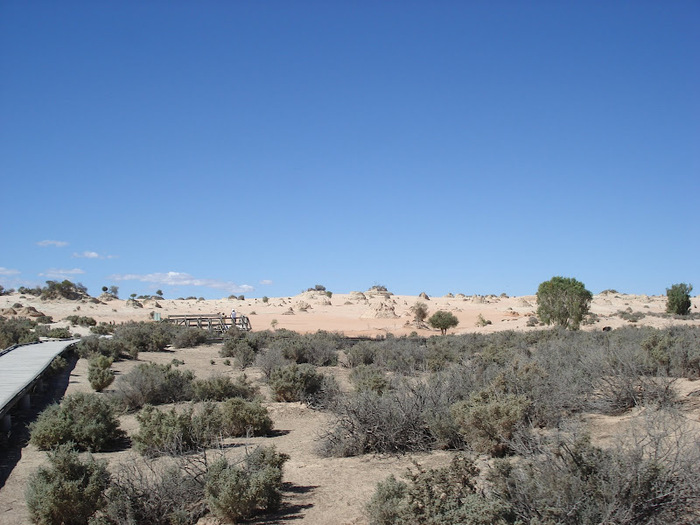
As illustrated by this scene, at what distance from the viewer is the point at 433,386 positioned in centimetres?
1078

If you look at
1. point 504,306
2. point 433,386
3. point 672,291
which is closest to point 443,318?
point 672,291

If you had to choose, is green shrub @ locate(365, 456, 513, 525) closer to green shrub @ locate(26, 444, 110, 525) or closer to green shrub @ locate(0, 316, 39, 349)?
green shrub @ locate(26, 444, 110, 525)

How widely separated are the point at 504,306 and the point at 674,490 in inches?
2935

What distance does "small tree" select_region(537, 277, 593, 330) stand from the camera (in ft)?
121

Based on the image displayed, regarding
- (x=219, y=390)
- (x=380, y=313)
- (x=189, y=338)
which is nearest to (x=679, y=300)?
(x=380, y=313)

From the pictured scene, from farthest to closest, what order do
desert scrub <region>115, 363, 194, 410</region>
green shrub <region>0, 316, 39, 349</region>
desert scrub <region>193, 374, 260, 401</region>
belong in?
green shrub <region>0, 316, 39, 349</region> < desert scrub <region>193, 374, 260, 401</region> < desert scrub <region>115, 363, 194, 410</region>

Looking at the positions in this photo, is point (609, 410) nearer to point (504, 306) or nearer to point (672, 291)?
point (672, 291)

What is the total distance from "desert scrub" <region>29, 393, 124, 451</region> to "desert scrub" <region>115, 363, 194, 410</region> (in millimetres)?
3628

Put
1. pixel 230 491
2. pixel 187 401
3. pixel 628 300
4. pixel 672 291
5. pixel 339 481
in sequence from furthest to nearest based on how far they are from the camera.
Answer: pixel 628 300 < pixel 672 291 < pixel 187 401 < pixel 339 481 < pixel 230 491

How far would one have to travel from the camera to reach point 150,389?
14977 millimetres

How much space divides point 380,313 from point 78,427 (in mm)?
51422

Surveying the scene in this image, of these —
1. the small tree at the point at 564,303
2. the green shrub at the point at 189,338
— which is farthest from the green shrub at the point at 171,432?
the small tree at the point at 564,303

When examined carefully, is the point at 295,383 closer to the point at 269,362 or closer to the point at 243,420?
the point at 243,420

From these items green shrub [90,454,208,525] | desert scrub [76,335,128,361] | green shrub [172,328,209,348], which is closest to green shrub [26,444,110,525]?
green shrub [90,454,208,525]
